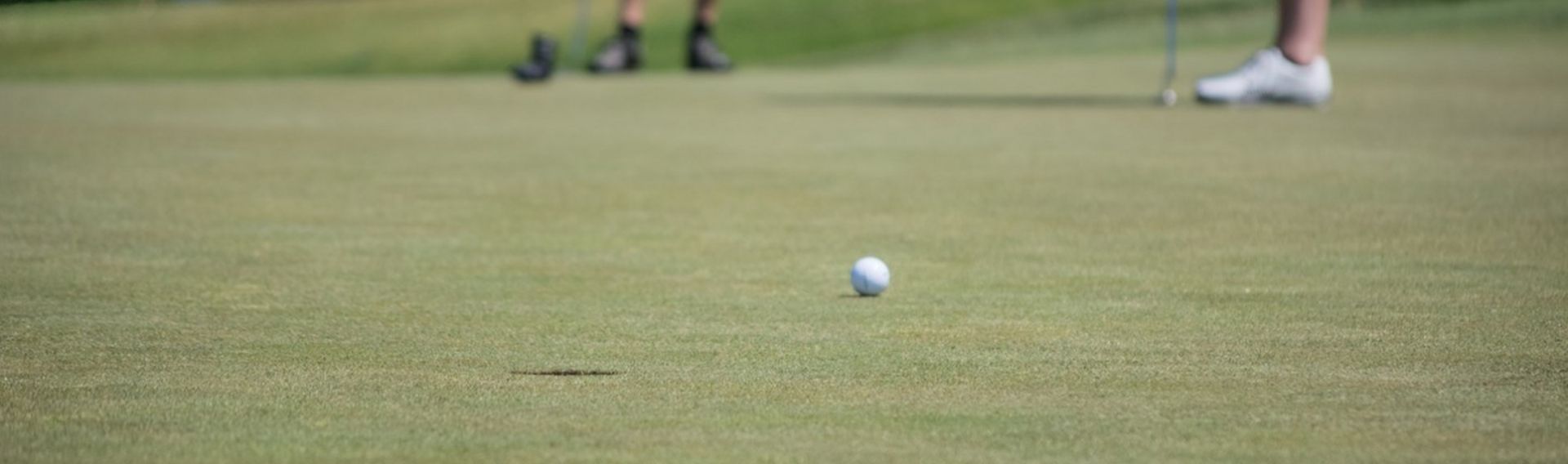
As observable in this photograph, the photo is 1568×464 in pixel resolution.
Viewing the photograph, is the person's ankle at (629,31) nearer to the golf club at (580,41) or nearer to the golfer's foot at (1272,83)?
the golf club at (580,41)

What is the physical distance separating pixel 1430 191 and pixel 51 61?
19.1 m

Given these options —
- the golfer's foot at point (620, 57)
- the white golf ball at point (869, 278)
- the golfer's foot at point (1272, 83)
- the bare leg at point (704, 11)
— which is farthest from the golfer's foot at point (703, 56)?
the white golf ball at point (869, 278)

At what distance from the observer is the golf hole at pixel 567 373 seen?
365 cm

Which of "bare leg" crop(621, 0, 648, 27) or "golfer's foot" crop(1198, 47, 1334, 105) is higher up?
"golfer's foot" crop(1198, 47, 1334, 105)

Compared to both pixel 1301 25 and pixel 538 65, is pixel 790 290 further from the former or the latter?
pixel 538 65

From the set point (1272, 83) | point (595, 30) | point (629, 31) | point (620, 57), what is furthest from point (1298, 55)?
point (595, 30)

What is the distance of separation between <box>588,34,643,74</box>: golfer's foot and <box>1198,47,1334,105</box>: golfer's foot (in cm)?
539

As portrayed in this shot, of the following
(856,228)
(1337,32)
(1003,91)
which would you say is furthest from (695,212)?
(1337,32)

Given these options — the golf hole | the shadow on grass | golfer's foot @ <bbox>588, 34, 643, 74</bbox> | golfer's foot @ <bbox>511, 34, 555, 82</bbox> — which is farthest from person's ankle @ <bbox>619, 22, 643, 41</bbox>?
the golf hole

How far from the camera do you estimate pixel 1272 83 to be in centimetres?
1081

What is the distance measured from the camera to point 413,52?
2323 centimetres

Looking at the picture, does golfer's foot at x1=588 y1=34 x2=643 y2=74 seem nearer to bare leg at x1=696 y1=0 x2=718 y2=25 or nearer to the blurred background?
bare leg at x1=696 y1=0 x2=718 y2=25

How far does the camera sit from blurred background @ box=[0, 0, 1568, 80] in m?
20.5

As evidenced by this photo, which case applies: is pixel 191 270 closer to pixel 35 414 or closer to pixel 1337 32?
pixel 35 414
